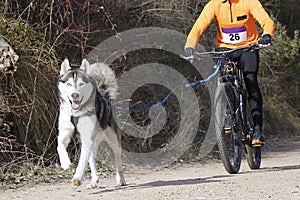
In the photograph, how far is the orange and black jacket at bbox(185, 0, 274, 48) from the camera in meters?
7.43

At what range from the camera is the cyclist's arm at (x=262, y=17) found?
7281mm

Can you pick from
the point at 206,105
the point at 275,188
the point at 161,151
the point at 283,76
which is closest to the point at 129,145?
the point at 161,151

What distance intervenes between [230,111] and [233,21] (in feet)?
3.35

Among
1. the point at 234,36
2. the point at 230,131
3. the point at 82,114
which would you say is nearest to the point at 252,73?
the point at 234,36

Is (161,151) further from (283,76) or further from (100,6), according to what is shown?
(283,76)

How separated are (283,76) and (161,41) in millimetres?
5870

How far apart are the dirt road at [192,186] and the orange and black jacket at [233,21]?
5.03 feet

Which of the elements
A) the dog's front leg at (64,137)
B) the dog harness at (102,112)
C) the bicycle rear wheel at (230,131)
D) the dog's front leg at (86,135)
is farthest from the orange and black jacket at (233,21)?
the dog's front leg at (64,137)

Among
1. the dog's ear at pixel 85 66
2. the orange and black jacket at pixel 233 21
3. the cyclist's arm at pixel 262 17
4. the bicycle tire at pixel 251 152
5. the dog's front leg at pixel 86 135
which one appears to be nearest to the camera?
the dog's front leg at pixel 86 135

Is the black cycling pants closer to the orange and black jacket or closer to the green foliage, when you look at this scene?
the orange and black jacket

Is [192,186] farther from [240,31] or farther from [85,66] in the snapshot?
[240,31]

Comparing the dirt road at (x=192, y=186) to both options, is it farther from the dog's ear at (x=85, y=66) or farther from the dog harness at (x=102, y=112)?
the dog's ear at (x=85, y=66)

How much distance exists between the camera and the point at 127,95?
10078 mm

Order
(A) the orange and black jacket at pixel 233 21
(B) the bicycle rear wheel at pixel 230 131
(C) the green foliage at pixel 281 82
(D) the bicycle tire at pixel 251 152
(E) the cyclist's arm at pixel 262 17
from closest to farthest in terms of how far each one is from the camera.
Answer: (B) the bicycle rear wheel at pixel 230 131
(E) the cyclist's arm at pixel 262 17
(A) the orange and black jacket at pixel 233 21
(D) the bicycle tire at pixel 251 152
(C) the green foliage at pixel 281 82
